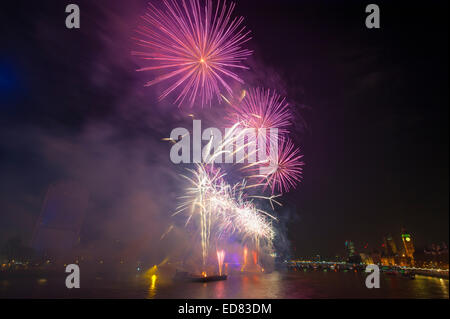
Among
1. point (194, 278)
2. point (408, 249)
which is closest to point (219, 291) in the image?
point (194, 278)

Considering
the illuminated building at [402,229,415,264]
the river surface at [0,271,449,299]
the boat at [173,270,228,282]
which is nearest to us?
the river surface at [0,271,449,299]

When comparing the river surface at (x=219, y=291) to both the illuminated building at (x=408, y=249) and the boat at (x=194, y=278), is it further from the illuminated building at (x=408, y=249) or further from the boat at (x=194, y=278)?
the illuminated building at (x=408, y=249)

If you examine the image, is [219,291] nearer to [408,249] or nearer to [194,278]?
[194,278]

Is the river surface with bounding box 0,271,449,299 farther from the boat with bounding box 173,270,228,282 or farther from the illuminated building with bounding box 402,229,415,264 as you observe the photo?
the illuminated building with bounding box 402,229,415,264

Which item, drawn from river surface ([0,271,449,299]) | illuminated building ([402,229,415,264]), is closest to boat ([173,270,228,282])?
river surface ([0,271,449,299])

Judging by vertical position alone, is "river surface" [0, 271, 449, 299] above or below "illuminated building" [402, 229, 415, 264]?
above

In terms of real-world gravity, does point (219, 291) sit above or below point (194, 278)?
above

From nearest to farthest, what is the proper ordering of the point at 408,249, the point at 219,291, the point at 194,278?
Answer: 1. the point at 219,291
2. the point at 194,278
3. the point at 408,249

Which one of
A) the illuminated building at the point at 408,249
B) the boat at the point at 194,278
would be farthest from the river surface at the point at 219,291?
the illuminated building at the point at 408,249

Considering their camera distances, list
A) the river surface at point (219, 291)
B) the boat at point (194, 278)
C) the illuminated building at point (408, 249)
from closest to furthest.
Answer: the river surface at point (219, 291)
the boat at point (194, 278)
the illuminated building at point (408, 249)

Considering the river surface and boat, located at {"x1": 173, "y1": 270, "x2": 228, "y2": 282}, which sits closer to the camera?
the river surface
